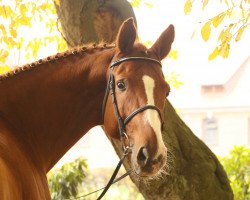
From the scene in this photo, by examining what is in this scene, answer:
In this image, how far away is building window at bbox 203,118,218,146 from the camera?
46.7 feet

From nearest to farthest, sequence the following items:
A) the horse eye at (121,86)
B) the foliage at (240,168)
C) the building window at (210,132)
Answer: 1. the horse eye at (121,86)
2. the foliage at (240,168)
3. the building window at (210,132)

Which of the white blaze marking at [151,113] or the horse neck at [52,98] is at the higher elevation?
the horse neck at [52,98]

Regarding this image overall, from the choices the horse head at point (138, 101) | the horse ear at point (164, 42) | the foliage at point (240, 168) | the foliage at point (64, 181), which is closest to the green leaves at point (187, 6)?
the horse ear at point (164, 42)

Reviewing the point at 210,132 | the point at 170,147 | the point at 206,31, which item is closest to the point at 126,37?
Result: the point at 206,31

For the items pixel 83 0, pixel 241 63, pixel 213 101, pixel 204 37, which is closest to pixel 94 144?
pixel 213 101

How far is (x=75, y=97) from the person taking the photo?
2445 mm

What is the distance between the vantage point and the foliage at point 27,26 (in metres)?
4.86

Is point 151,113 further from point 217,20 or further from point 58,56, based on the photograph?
point 217,20

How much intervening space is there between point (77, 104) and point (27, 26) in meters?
3.51

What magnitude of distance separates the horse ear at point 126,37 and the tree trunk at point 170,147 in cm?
143

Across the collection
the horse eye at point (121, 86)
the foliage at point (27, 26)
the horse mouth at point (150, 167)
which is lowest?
the horse mouth at point (150, 167)

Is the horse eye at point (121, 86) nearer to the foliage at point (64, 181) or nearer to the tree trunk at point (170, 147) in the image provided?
the tree trunk at point (170, 147)

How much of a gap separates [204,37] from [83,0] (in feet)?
4.69

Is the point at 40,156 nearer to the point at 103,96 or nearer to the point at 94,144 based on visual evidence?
the point at 103,96
